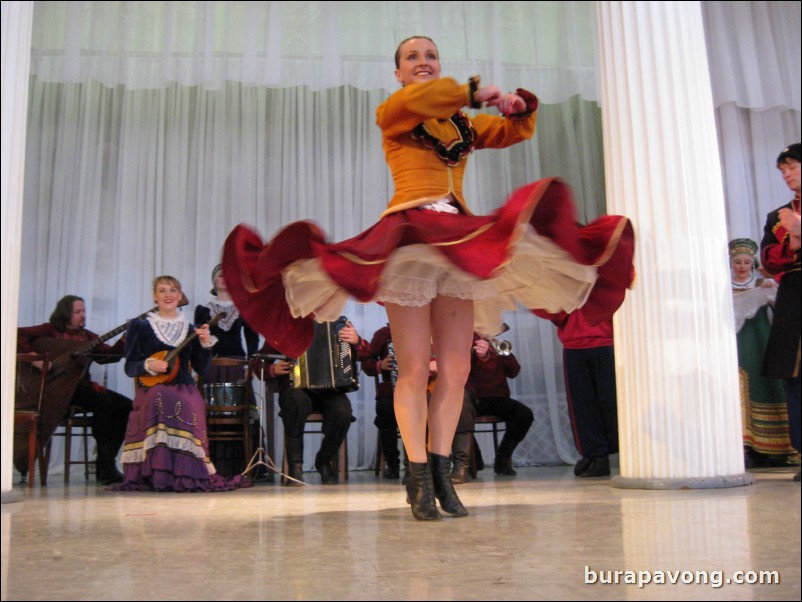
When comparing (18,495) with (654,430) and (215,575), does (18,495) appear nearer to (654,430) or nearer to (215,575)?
(215,575)

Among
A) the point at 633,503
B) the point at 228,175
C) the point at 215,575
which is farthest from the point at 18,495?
the point at 228,175

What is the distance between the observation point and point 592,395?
16.5 ft

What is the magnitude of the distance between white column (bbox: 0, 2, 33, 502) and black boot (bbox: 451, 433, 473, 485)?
7.57ft

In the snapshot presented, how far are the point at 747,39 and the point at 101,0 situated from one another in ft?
17.3

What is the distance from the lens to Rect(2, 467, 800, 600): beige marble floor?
1.47 meters

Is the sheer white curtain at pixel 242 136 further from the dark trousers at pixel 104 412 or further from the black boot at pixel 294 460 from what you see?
the black boot at pixel 294 460

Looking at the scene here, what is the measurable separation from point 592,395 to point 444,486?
8.73 ft

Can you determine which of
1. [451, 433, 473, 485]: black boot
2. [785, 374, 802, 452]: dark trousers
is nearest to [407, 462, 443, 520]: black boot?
[785, 374, 802, 452]: dark trousers

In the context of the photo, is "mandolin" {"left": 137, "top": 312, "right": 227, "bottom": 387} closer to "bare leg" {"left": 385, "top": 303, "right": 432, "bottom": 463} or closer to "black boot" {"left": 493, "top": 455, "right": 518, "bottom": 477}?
"black boot" {"left": 493, "top": 455, "right": 518, "bottom": 477}

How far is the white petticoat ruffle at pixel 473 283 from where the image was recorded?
242 cm

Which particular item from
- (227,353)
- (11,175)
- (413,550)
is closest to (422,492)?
(413,550)

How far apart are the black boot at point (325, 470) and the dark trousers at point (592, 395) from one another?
4.84ft

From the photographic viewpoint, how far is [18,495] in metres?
3.34

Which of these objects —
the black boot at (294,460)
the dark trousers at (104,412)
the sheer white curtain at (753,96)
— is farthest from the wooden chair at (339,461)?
the sheer white curtain at (753,96)
